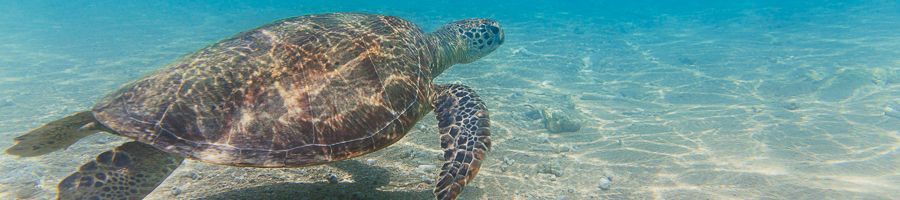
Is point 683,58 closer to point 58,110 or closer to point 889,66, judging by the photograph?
point 889,66

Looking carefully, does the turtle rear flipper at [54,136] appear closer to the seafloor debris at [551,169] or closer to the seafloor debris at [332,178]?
the seafloor debris at [332,178]

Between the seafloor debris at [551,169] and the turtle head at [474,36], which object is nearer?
the seafloor debris at [551,169]

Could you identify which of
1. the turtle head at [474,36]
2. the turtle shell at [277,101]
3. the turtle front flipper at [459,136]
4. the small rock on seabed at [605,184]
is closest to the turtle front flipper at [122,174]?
the turtle shell at [277,101]

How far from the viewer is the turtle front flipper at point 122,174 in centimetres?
307

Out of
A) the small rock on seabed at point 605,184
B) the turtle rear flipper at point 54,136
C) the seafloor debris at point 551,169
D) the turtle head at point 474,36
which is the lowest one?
the small rock on seabed at point 605,184

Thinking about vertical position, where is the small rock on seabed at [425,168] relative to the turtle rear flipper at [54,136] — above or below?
below

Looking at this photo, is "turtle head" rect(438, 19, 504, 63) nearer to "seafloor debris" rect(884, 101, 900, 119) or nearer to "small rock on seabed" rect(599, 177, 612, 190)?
"small rock on seabed" rect(599, 177, 612, 190)

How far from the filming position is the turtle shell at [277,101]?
317 centimetres

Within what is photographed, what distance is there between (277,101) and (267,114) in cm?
14

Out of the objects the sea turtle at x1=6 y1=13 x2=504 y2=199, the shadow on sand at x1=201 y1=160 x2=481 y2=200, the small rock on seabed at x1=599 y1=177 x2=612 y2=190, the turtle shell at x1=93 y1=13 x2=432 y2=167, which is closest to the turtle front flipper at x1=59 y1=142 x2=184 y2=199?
the sea turtle at x1=6 y1=13 x2=504 y2=199

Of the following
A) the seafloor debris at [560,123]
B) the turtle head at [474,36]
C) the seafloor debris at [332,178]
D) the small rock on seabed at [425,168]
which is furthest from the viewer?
the seafloor debris at [560,123]

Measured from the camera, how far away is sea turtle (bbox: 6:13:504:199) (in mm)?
3154

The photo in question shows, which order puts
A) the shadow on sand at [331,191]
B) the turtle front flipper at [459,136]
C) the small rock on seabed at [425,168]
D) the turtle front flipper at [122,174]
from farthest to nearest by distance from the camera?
the small rock on seabed at [425,168] < the shadow on sand at [331,191] < the turtle front flipper at [459,136] < the turtle front flipper at [122,174]

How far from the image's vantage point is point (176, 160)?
332 cm
